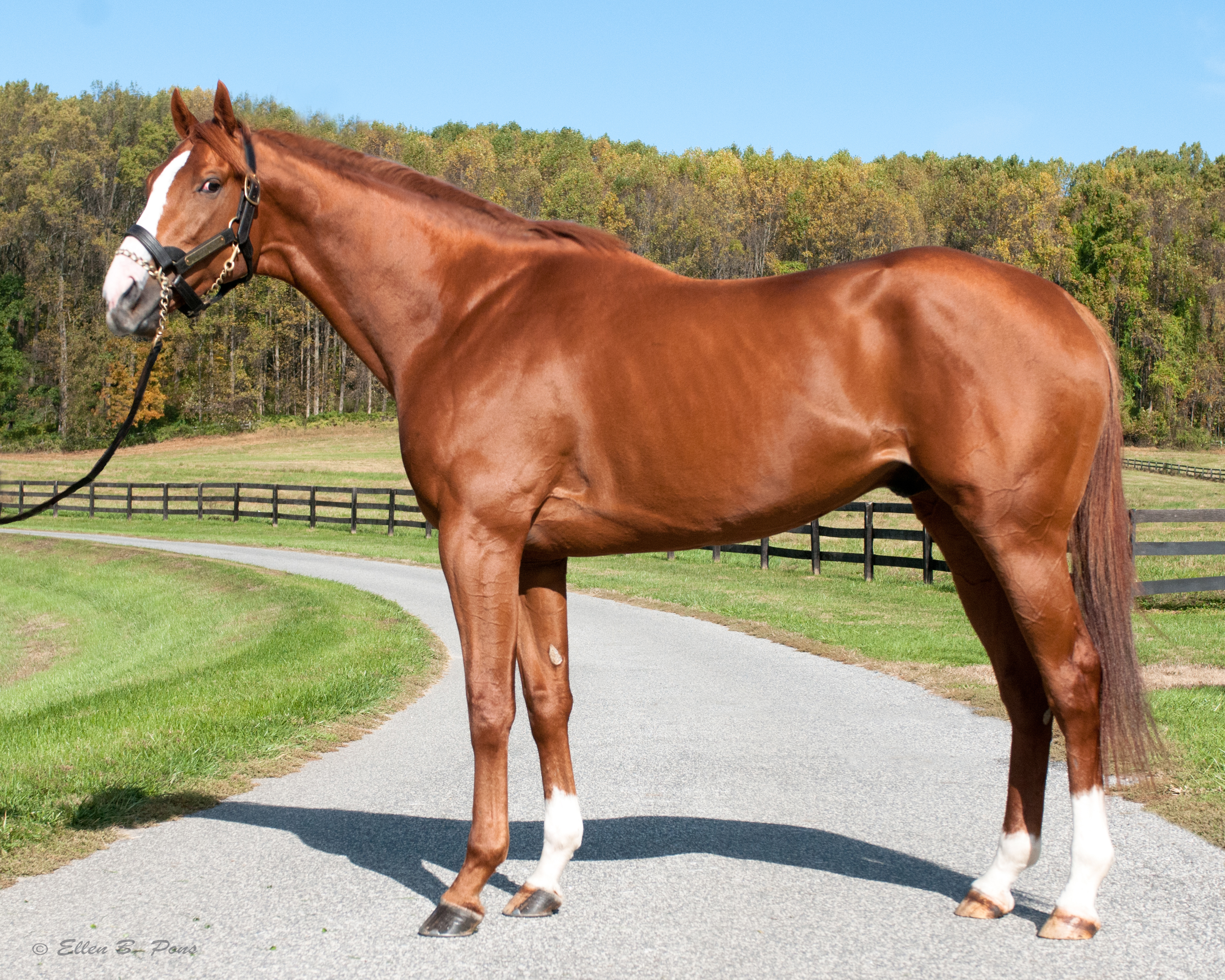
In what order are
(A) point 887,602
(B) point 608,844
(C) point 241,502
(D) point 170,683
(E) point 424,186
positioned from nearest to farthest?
1. (E) point 424,186
2. (B) point 608,844
3. (D) point 170,683
4. (A) point 887,602
5. (C) point 241,502

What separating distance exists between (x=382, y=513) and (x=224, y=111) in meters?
32.3

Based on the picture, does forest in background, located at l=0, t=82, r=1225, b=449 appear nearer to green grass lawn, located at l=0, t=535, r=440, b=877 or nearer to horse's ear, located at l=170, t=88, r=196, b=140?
green grass lawn, located at l=0, t=535, r=440, b=877

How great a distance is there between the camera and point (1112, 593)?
3668 mm

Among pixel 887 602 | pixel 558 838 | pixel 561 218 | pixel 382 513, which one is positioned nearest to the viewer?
pixel 558 838

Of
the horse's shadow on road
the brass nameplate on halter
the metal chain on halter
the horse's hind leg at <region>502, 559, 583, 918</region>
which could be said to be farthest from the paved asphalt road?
the brass nameplate on halter

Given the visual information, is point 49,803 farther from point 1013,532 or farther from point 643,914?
point 1013,532

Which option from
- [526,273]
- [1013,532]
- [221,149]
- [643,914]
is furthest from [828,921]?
[221,149]

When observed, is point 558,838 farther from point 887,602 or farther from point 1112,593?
point 887,602

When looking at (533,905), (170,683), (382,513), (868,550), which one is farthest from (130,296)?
(382,513)

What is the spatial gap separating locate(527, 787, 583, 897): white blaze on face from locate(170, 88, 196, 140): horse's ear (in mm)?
2840

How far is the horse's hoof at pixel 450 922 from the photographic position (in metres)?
3.43

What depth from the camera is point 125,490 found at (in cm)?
4350

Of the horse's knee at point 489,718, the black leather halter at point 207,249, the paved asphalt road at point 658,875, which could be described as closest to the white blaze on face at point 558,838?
the paved asphalt road at point 658,875

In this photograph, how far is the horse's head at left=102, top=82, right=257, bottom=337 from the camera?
12.4 feet
